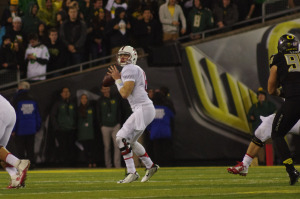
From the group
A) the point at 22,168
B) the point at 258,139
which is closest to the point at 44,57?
the point at 258,139

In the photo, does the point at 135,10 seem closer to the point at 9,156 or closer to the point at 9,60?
the point at 9,60

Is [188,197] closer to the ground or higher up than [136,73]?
closer to the ground

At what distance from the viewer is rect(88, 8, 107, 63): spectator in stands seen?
61.1 ft

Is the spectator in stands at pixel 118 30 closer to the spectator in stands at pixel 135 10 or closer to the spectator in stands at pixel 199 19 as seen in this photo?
the spectator in stands at pixel 135 10

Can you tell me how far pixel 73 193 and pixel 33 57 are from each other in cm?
994

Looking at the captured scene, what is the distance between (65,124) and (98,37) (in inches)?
88.3

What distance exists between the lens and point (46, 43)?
18.5 metres

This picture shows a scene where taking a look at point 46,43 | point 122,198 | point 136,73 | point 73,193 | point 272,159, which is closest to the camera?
point 122,198

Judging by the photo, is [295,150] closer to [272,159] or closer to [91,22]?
[272,159]

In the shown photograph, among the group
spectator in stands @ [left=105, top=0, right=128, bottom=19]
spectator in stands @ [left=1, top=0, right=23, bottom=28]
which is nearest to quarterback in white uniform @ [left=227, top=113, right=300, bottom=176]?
spectator in stands @ [left=105, top=0, right=128, bottom=19]

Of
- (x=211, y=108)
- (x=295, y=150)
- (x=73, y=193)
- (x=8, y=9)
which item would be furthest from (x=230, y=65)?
(x=73, y=193)

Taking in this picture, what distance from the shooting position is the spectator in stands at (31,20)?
1892cm

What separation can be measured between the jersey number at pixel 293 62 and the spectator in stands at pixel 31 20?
1010 cm

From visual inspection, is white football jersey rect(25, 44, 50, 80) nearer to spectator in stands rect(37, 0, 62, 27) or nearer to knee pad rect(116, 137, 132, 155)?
spectator in stands rect(37, 0, 62, 27)
